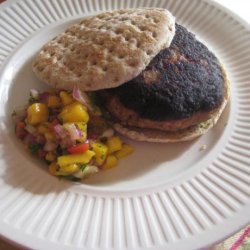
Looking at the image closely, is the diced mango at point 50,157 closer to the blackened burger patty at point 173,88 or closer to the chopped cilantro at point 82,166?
the chopped cilantro at point 82,166

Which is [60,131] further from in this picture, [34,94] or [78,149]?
[34,94]

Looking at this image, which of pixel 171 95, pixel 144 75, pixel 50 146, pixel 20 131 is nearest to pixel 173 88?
pixel 171 95

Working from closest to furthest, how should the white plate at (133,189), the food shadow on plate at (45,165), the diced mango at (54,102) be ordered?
the white plate at (133,189)
the food shadow on plate at (45,165)
the diced mango at (54,102)

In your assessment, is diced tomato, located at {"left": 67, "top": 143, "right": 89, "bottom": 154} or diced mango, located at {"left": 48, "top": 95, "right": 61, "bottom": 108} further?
diced mango, located at {"left": 48, "top": 95, "right": 61, "bottom": 108}

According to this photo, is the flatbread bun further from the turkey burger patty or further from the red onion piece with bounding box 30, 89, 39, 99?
the red onion piece with bounding box 30, 89, 39, 99

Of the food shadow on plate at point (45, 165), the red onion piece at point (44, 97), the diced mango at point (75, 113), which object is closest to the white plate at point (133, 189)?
the food shadow on plate at point (45, 165)

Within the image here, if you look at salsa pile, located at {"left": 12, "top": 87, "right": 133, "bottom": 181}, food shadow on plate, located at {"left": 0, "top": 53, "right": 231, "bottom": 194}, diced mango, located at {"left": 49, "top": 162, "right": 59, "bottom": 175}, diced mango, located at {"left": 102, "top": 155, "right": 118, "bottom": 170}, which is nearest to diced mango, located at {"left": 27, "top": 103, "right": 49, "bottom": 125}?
salsa pile, located at {"left": 12, "top": 87, "right": 133, "bottom": 181}
